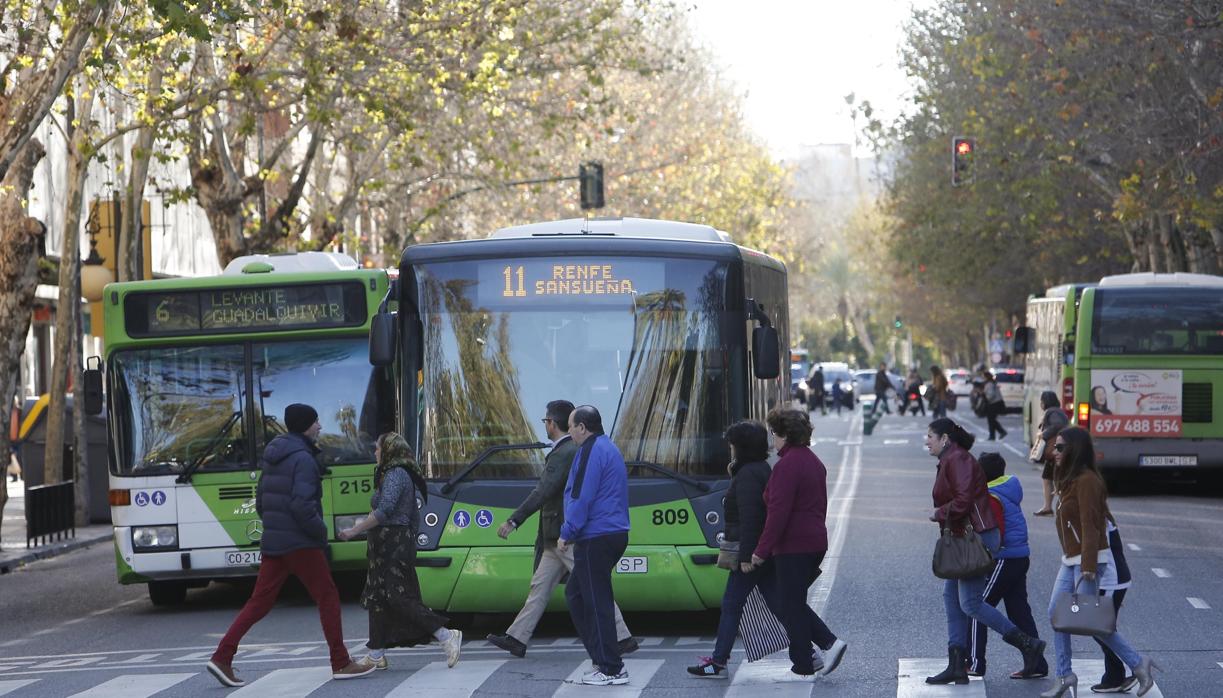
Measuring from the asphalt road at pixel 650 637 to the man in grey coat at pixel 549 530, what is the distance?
179 mm

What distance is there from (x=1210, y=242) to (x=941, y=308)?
162ft

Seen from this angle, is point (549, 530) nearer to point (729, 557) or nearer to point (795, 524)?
point (729, 557)

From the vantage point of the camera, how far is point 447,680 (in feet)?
36.0

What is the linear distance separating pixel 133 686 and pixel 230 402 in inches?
179

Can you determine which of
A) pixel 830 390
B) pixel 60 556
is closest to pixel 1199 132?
pixel 60 556

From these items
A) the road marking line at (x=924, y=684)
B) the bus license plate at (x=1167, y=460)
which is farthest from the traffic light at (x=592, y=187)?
the road marking line at (x=924, y=684)

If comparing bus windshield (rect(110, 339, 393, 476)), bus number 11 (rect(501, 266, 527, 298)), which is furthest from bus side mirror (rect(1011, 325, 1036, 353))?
bus number 11 (rect(501, 266, 527, 298))

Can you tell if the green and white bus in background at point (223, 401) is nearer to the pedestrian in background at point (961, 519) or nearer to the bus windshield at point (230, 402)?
Result: the bus windshield at point (230, 402)

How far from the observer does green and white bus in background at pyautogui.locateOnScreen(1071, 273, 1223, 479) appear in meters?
25.9

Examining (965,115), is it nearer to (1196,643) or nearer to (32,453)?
(32,453)

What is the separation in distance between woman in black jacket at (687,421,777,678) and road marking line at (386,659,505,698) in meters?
1.24

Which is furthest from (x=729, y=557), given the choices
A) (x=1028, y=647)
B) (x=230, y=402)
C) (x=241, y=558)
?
(x=230, y=402)

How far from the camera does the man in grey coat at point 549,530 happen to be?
11.1m

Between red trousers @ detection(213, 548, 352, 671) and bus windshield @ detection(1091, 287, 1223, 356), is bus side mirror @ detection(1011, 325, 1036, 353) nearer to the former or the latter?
bus windshield @ detection(1091, 287, 1223, 356)
